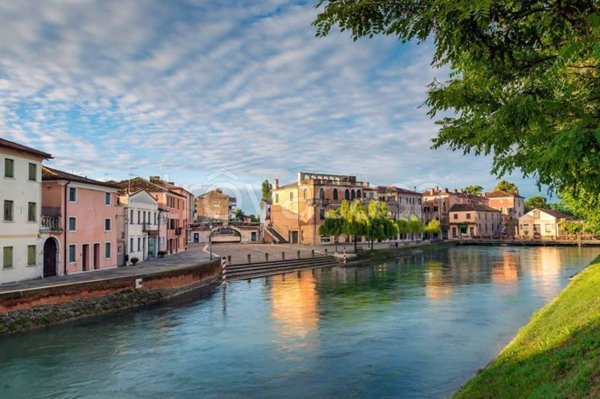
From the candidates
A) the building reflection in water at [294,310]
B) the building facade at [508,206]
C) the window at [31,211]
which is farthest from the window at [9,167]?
the building facade at [508,206]

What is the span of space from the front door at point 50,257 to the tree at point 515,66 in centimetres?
3205

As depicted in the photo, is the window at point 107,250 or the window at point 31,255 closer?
the window at point 31,255

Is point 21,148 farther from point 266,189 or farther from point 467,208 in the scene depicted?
point 467,208

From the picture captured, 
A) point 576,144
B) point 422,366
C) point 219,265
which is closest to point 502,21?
point 576,144

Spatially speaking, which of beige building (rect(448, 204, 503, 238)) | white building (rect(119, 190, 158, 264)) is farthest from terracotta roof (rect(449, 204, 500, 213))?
white building (rect(119, 190, 158, 264))

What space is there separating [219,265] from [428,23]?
41.4 meters

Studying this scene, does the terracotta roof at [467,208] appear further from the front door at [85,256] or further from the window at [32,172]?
the window at [32,172]

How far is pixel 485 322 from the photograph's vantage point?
23.8 m

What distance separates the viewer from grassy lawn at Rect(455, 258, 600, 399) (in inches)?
307

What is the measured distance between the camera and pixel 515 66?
282 inches

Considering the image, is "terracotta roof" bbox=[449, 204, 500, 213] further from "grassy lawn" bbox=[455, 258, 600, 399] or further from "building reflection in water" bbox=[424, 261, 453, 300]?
"grassy lawn" bbox=[455, 258, 600, 399]

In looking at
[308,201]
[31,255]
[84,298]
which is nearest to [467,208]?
[308,201]

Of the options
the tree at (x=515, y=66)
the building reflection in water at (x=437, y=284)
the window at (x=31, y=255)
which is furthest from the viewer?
the building reflection in water at (x=437, y=284)

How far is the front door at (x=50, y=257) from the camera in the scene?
1299 inches
